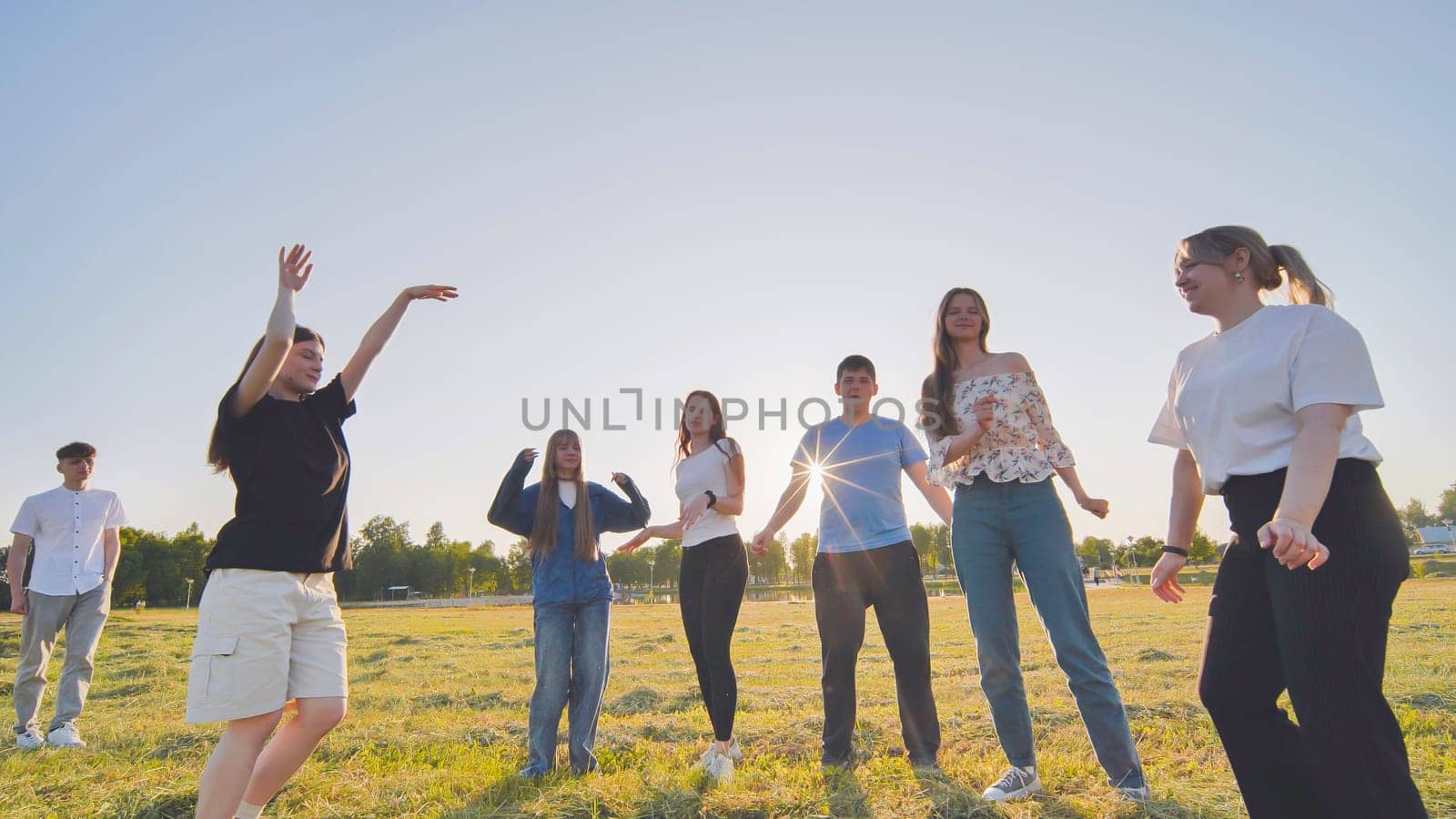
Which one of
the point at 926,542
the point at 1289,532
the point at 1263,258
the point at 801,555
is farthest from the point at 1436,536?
the point at 1289,532

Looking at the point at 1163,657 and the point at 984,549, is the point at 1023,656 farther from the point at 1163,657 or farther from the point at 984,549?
the point at 984,549

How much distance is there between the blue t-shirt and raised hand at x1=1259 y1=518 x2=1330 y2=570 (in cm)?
278

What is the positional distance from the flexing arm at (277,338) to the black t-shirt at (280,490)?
0.32ft

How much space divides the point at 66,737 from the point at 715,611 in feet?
17.8

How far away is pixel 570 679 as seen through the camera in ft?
16.8

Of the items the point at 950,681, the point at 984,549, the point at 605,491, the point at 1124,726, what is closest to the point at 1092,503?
the point at 984,549

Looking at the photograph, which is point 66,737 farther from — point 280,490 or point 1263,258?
point 1263,258

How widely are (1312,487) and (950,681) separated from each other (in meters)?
7.20

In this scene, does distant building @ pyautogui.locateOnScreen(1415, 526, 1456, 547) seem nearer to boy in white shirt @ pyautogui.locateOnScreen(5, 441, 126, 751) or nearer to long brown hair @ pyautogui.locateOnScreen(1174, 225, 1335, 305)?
long brown hair @ pyautogui.locateOnScreen(1174, 225, 1335, 305)

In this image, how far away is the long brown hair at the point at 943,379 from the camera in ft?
14.5

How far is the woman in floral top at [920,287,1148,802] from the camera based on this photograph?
150 inches

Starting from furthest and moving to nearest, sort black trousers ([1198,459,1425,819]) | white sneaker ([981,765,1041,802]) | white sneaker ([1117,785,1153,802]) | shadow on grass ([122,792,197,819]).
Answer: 1. shadow on grass ([122,792,197,819])
2. white sneaker ([981,765,1041,802])
3. white sneaker ([1117,785,1153,802])
4. black trousers ([1198,459,1425,819])

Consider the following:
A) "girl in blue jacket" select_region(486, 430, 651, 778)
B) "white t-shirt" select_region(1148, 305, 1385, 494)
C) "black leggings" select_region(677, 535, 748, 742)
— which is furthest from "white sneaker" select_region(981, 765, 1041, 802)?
"girl in blue jacket" select_region(486, 430, 651, 778)

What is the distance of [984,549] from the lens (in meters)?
4.12
